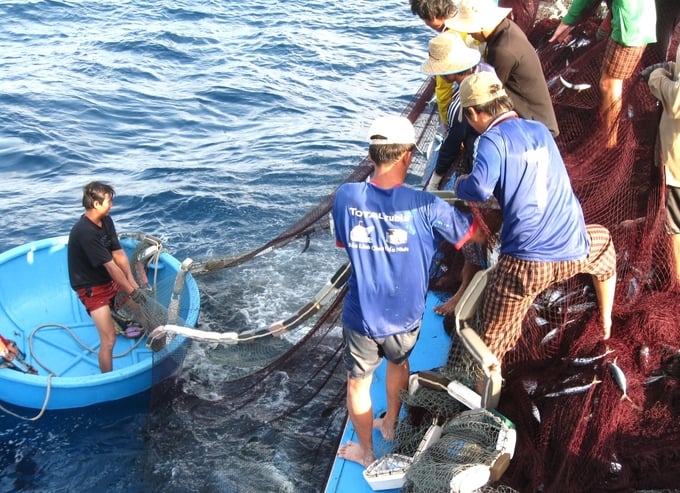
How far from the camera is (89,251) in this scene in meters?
5.61

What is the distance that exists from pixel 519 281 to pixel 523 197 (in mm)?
500

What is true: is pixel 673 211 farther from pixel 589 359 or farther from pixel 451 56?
pixel 451 56

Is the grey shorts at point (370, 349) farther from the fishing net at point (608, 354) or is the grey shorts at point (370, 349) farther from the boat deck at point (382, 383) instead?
the boat deck at point (382, 383)

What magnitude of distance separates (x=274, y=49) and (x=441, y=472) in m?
15.2

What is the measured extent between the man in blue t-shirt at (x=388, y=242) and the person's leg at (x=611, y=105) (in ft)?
7.68

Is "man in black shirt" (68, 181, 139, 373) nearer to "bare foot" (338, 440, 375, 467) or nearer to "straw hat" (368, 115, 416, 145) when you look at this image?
"bare foot" (338, 440, 375, 467)

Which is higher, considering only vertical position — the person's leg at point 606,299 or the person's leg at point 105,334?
Answer: the person's leg at point 606,299

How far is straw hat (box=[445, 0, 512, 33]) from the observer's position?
14.1 feet

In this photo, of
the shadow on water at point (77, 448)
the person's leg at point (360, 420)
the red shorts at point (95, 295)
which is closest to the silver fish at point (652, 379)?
the person's leg at point (360, 420)

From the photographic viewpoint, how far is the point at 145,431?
5.71 metres

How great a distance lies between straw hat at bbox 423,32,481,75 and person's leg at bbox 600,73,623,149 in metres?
1.67

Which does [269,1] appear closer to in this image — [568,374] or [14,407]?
[14,407]

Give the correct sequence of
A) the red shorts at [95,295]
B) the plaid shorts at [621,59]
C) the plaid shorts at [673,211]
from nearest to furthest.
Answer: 1. the plaid shorts at [673,211]
2. the plaid shorts at [621,59]
3. the red shorts at [95,295]

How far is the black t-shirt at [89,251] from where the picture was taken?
558 cm
